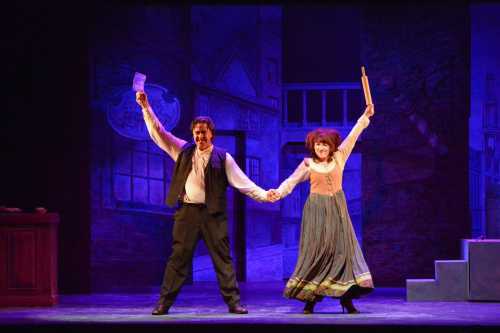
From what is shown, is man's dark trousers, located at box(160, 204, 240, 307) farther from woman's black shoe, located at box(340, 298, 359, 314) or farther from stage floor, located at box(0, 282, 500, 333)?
woman's black shoe, located at box(340, 298, 359, 314)

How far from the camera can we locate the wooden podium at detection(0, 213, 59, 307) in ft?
23.4

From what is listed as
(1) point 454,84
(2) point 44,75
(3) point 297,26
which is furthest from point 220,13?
(1) point 454,84

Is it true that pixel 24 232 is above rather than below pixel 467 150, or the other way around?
below

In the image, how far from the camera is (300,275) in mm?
6387

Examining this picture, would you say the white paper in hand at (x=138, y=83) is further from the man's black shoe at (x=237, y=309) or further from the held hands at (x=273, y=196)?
the man's black shoe at (x=237, y=309)

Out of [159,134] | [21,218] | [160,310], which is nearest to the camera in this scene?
[160,310]

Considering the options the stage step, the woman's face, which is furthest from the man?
the stage step

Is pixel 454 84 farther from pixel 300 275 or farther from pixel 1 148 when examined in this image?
pixel 1 148

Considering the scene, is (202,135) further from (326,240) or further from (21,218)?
(21,218)

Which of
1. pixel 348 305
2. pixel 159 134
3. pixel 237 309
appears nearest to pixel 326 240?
pixel 348 305

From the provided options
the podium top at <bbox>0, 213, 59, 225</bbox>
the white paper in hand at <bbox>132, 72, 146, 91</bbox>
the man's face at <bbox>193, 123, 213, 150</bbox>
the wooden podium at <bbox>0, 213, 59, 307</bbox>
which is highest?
the white paper in hand at <bbox>132, 72, 146, 91</bbox>

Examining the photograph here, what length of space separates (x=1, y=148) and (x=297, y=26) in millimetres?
3243

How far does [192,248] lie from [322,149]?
4.09 ft

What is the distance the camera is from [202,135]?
21.0 ft
